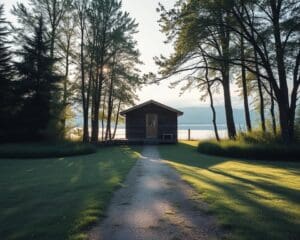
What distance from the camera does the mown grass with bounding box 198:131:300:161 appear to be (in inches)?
587

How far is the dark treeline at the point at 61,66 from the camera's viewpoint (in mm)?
20125

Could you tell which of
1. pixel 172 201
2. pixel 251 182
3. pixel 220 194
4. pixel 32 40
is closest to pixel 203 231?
pixel 172 201

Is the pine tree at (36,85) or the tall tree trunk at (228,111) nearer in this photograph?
the pine tree at (36,85)

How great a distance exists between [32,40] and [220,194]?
19.0 meters

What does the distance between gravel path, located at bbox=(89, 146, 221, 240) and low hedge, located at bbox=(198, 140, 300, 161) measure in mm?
9061

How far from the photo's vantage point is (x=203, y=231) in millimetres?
4262

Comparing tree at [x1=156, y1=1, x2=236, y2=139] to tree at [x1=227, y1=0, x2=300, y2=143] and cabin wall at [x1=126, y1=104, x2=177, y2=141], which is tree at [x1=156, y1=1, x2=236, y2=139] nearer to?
tree at [x1=227, y1=0, x2=300, y2=143]

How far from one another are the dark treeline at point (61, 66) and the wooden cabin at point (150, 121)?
172 cm

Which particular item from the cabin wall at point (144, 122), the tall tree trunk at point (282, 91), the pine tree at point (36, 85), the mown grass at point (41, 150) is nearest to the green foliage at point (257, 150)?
the tall tree trunk at point (282, 91)

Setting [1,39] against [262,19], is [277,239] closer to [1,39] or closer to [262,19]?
[262,19]

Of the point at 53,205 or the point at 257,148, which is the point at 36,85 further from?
the point at 53,205

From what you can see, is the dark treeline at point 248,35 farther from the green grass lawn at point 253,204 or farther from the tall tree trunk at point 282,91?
the green grass lawn at point 253,204

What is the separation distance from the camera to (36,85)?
20078 mm

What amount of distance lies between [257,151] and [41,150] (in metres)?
12.6
